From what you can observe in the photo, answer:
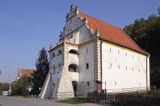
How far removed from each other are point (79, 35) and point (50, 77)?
8.89 meters

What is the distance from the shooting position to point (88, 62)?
4522cm

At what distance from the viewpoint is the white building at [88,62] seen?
4381 centimetres

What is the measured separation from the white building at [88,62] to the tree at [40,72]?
37.2 feet

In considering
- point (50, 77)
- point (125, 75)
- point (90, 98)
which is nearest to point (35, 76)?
point (50, 77)

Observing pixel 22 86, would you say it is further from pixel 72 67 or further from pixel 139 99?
pixel 139 99

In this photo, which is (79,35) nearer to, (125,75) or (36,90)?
(125,75)

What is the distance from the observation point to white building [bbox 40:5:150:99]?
43812mm

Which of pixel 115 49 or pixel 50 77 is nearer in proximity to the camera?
pixel 115 49

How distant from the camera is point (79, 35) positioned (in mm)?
48438

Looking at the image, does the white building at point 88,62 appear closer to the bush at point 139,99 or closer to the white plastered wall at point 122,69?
the white plastered wall at point 122,69

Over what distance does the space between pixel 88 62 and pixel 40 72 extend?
19.8 m

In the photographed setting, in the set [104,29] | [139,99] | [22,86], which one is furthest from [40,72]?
[139,99]

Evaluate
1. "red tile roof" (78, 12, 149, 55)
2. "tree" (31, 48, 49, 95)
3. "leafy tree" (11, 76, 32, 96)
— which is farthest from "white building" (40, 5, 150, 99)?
"leafy tree" (11, 76, 32, 96)

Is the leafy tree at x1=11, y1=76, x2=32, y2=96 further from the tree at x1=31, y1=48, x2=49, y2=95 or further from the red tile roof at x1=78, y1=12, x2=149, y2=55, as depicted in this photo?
the red tile roof at x1=78, y1=12, x2=149, y2=55
